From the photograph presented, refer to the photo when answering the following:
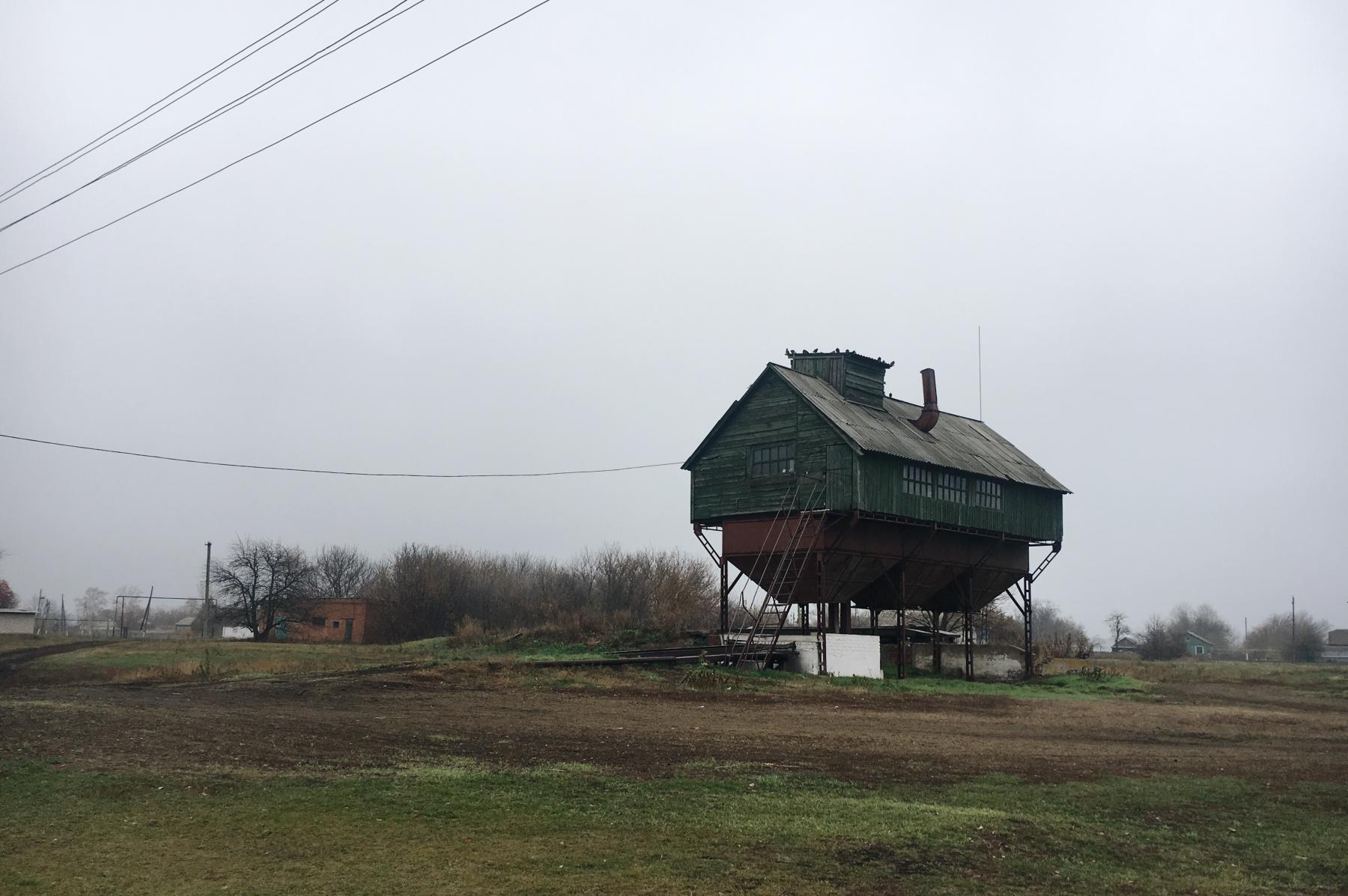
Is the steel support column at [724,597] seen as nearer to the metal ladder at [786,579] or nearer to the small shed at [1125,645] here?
the metal ladder at [786,579]

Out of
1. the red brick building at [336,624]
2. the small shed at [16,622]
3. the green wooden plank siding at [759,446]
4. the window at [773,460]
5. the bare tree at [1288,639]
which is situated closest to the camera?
the green wooden plank siding at [759,446]

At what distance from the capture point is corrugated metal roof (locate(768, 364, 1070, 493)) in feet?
121

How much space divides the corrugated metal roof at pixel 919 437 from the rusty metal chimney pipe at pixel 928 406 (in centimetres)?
36

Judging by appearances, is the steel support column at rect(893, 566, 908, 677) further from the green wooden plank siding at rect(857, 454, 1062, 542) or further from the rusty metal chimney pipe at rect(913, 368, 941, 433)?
the rusty metal chimney pipe at rect(913, 368, 941, 433)

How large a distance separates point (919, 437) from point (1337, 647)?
404 feet

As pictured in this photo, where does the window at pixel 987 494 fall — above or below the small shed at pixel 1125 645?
above

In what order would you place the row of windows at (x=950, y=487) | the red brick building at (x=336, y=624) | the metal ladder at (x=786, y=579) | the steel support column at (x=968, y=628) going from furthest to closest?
the red brick building at (x=336, y=624) < the steel support column at (x=968, y=628) < the row of windows at (x=950, y=487) < the metal ladder at (x=786, y=579)

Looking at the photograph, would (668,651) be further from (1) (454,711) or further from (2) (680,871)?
(2) (680,871)

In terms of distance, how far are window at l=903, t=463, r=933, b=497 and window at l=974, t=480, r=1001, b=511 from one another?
11.0 feet

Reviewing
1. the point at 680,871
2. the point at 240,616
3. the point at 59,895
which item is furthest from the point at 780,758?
the point at 240,616

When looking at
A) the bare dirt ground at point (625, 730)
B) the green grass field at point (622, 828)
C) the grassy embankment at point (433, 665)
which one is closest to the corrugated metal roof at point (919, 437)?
the grassy embankment at point (433, 665)

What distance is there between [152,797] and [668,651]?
74.6 ft

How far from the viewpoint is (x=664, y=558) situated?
211ft

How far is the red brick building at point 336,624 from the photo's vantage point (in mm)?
69062
